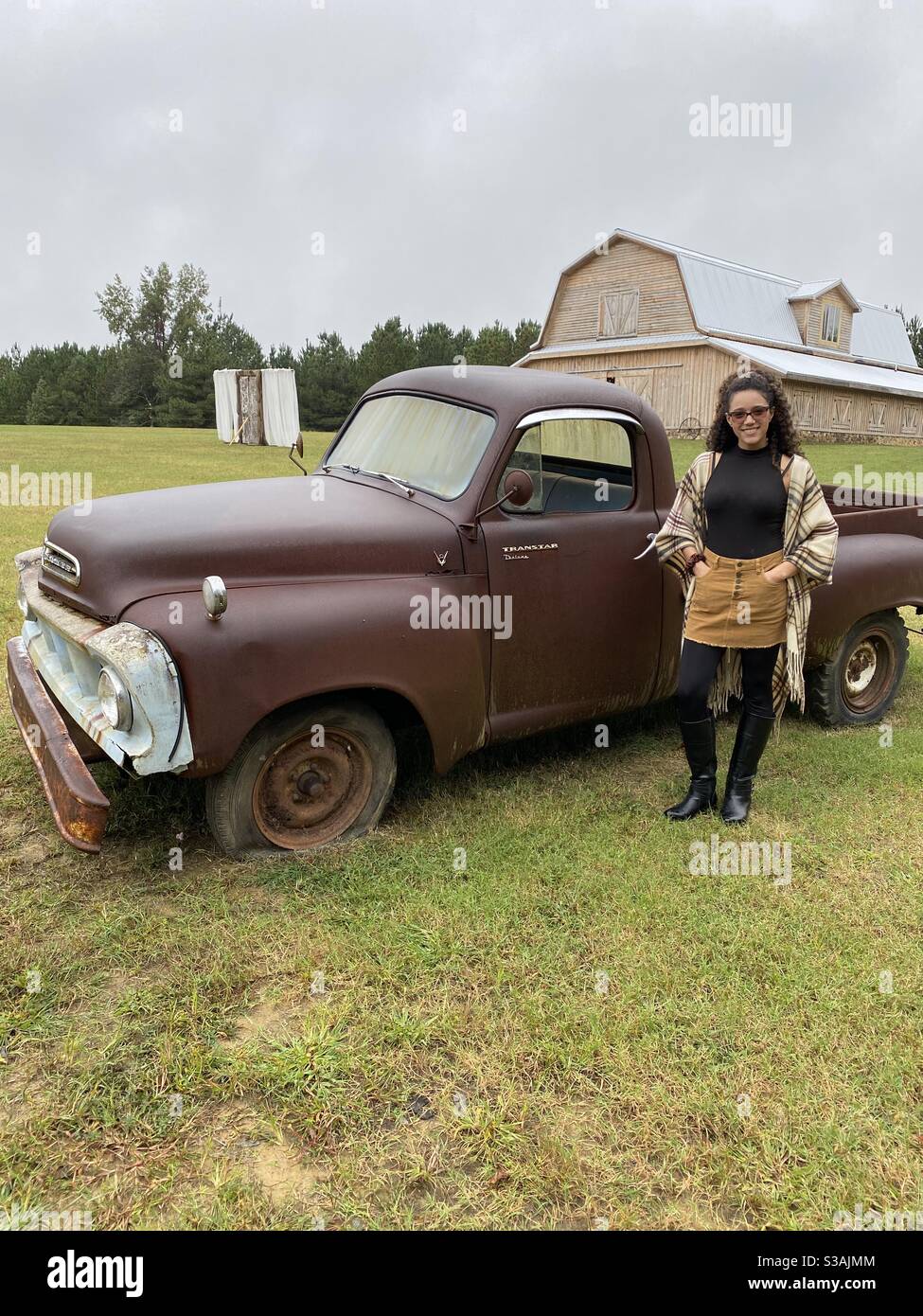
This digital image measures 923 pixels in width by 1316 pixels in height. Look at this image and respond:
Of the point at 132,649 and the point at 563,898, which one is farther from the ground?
the point at 132,649

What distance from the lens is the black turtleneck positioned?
3.88 m

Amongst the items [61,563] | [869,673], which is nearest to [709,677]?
[869,673]

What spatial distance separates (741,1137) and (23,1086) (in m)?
1.94

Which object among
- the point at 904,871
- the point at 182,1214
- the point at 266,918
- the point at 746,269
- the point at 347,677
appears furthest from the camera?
the point at 746,269

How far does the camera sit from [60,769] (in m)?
3.13

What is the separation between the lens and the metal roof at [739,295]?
90.8 feet

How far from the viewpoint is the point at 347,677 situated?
11.3 ft

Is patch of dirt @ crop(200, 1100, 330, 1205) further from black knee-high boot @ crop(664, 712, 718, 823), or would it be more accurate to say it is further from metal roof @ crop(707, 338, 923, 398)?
metal roof @ crop(707, 338, 923, 398)

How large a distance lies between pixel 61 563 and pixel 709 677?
2.83m

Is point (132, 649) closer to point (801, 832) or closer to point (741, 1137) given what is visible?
point (741, 1137)

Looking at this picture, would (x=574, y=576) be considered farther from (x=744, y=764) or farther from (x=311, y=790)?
(x=311, y=790)

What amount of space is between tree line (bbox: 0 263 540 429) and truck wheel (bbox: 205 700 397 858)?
138 feet

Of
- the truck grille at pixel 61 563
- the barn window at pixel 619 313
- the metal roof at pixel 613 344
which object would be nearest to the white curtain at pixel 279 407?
the metal roof at pixel 613 344

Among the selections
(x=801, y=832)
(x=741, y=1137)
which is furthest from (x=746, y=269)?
(x=741, y=1137)
